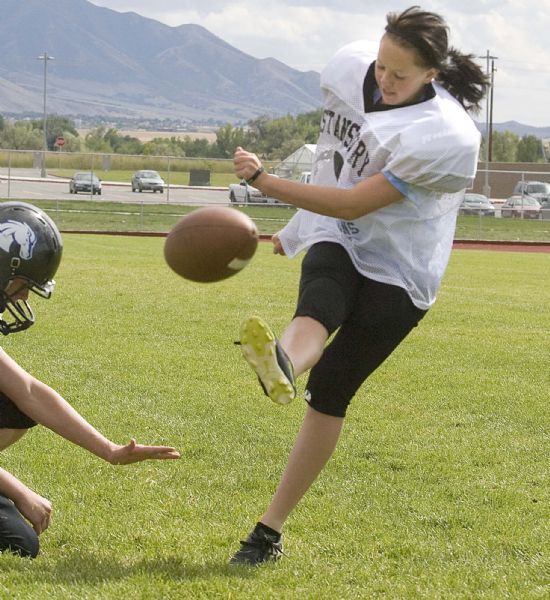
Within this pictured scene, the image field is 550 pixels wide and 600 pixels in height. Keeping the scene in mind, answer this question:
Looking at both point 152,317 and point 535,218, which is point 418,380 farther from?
point 535,218

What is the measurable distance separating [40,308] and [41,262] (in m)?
6.91

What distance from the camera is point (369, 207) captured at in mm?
3678

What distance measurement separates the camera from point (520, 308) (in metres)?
12.2

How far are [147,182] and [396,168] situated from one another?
4005 centimetres

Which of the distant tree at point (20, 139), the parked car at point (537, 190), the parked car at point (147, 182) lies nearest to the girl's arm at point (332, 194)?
the parked car at point (537, 190)

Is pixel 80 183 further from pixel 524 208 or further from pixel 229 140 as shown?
pixel 229 140

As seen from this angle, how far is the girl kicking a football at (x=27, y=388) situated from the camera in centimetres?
377

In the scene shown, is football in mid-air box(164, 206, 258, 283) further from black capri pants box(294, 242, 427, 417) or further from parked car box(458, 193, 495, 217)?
parked car box(458, 193, 495, 217)

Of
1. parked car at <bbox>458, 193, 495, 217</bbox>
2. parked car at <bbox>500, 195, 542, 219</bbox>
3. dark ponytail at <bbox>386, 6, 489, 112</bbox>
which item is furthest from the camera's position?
parked car at <bbox>458, 193, 495, 217</bbox>

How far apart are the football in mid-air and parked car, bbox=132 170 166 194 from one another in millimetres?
38538

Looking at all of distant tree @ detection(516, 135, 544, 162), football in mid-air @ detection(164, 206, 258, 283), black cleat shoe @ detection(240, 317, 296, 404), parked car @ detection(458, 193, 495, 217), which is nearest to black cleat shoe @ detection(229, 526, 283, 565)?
black cleat shoe @ detection(240, 317, 296, 404)

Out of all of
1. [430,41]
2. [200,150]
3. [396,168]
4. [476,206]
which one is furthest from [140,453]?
[200,150]

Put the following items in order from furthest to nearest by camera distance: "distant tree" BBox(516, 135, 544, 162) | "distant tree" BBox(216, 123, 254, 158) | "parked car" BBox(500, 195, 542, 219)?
"distant tree" BBox(516, 135, 544, 162), "distant tree" BBox(216, 123, 254, 158), "parked car" BBox(500, 195, 542, 219)

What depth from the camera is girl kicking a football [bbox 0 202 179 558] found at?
3773 mm
